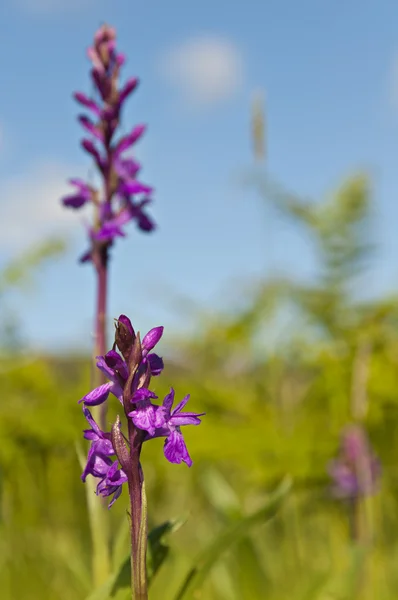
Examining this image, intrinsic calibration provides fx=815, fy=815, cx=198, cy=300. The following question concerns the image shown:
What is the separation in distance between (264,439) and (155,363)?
3555 millimetres

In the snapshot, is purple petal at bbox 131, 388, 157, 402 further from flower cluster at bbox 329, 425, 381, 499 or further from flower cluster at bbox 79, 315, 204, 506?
flower cluster at bbox 329, 425, 381, 499

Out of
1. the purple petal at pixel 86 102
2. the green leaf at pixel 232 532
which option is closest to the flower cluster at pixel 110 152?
the purple petal at pixel 86 102

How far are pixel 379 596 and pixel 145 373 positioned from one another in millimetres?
2678

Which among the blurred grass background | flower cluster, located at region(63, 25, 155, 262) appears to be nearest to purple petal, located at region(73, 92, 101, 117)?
flower cluster, located at region(63, 25, 155, 262)

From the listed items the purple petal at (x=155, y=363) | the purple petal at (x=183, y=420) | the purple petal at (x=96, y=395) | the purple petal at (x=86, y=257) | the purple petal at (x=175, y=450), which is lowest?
the purple petal at (x=175, y=450)

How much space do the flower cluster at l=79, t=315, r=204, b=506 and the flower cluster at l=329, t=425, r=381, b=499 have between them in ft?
7.86

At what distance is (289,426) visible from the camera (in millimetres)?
5352

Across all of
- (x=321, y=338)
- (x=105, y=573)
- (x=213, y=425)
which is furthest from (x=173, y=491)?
→ (x=105, y=573)

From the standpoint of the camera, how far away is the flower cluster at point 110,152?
252 cm

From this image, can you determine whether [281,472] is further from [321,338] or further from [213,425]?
[321,338]

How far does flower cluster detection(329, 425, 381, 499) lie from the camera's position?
3785mm

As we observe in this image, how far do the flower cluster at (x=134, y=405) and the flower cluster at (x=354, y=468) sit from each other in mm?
2396

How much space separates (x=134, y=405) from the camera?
125cm

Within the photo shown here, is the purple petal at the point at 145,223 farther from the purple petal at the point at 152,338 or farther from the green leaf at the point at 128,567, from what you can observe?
the purple petal at the point at 152,338
